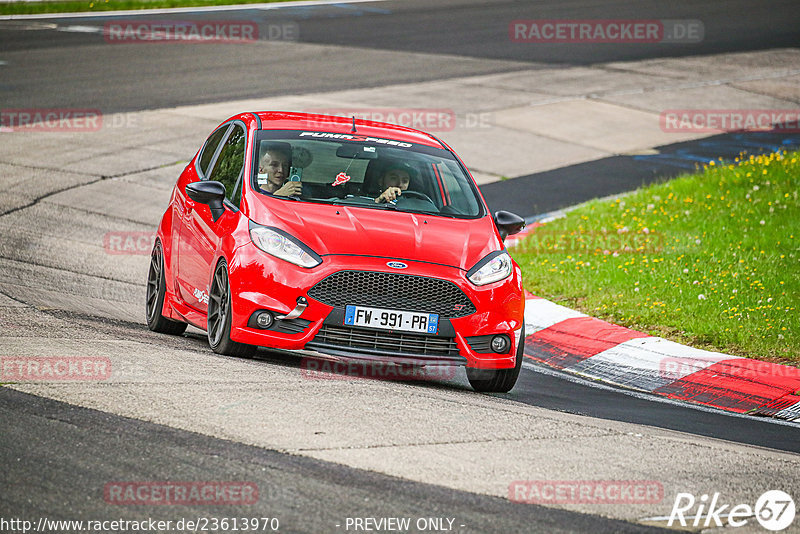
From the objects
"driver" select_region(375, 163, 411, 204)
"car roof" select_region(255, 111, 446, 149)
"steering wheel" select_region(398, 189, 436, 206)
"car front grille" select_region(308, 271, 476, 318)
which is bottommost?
"car front grille" select_region(308, 271, 476, 318)

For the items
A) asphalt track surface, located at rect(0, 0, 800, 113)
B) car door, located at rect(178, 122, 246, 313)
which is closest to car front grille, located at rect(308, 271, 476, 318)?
car door, located at rect(178, 122, 246, 313)

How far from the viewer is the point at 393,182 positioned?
870 centimetres

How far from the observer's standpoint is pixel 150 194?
15.1m

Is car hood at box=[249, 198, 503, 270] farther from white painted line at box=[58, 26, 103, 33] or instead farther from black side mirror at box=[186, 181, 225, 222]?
white painted line at box=[58, 26, 103, 33]

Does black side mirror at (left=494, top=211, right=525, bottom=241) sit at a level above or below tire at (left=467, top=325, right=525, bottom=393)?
above

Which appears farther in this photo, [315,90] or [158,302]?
[315,90]

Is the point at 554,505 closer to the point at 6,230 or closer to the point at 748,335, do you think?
the point at 748,335

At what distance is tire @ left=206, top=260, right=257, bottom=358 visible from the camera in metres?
7.70

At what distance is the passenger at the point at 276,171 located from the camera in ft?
27.2

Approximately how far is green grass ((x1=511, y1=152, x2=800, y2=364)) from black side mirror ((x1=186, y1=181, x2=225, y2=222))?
Result: 395 centimetres

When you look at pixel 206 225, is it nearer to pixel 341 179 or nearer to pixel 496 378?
pixel 341 179

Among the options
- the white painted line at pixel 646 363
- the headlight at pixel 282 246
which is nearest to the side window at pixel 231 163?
the headlight at pixel 282 246

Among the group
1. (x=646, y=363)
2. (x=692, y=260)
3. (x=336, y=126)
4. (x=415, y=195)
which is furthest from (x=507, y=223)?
(x=692, y=260)

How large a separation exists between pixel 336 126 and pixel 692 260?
4.51m
